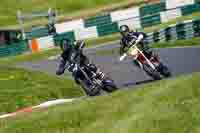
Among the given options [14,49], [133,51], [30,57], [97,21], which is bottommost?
[30,57]

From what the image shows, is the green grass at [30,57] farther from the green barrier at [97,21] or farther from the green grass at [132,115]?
the green grass at [132,115]

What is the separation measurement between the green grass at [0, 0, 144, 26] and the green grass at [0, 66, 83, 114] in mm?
39298

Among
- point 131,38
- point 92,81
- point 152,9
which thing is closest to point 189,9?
point 152,9

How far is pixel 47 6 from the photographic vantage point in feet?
224

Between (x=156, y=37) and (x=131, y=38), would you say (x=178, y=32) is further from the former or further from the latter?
(x=131, y=38)

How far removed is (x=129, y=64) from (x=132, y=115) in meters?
15.0

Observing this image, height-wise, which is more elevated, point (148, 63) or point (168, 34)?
point (148, 63)

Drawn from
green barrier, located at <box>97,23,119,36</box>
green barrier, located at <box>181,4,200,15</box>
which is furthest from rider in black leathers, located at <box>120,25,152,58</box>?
green barrier, located at <box>181,4,200,15</box>

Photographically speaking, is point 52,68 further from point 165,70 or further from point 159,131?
point 159,131

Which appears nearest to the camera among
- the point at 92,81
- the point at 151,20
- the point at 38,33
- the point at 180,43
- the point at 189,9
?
the point at 92,81

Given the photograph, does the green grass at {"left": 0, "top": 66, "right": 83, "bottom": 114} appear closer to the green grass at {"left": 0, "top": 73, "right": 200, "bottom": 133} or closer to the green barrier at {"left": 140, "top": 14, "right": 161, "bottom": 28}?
the green grass at {"left": 0, "top": 73, "right": 200, "bottom": 133}

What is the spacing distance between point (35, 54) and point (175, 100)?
29.9 metres

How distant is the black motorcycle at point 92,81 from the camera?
16719 mm

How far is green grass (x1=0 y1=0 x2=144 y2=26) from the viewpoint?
65.2 metres
